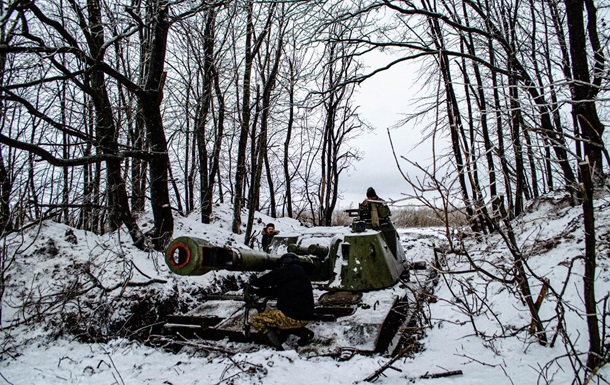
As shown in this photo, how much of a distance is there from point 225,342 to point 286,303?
0.90m

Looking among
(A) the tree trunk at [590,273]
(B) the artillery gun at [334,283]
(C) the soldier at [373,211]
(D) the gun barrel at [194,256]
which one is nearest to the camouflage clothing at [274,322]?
(B) the artillery gun at [334,283]

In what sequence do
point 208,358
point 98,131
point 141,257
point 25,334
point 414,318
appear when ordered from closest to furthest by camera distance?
point 208,358 < point 25,334 < point 414,318 < point 141,257 < point 98,131

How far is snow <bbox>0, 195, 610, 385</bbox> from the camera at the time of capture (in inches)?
170

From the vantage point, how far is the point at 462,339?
532cm

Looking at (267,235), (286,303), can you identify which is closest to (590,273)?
(286,303)

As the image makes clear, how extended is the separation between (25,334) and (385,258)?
224 inches

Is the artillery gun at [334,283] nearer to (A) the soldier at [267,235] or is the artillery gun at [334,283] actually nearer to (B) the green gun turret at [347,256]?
(B) the green gun turret at [347,256]

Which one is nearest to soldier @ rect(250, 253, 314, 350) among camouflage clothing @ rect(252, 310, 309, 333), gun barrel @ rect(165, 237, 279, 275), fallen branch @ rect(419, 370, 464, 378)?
camouflage clothing @ rect(252, 310, 309, 333)

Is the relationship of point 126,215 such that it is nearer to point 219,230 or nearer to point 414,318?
point 219,230

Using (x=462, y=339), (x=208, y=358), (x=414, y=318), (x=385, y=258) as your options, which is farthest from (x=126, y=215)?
(x=462, y=339)

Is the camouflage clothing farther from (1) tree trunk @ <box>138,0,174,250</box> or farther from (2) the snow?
(1) tree trunk @ <box>138,0,174,250</box>

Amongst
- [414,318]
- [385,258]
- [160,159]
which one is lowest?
[414,318]

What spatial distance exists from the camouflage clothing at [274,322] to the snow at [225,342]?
26cm

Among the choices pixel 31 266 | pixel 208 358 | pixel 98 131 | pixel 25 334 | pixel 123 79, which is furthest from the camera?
pixel 98 131
